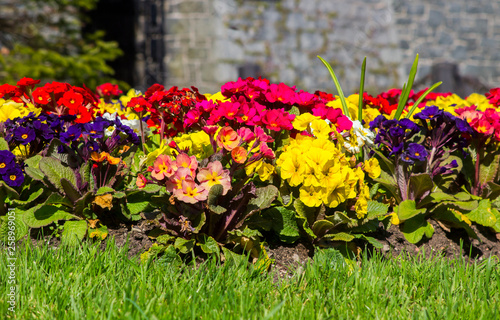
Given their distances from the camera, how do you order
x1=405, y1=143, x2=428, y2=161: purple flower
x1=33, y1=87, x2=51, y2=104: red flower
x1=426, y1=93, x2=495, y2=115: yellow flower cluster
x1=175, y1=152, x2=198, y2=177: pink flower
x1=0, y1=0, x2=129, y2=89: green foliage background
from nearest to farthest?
x1=175, y1=152, x2=198, y2=177: pink flower, x1=405, y1=143, x2=428, y2=161: purple flower, x1=33, y1=87, x2=51, y2=104: red flower, x1=426, y1=93, x2=495, y2=115: yellow flower cluster, x1=0, y1=0, x2=129, y2=89: green foliage background

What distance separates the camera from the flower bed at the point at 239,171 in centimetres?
231

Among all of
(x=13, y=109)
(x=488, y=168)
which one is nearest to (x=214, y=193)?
(x=13, y=109)

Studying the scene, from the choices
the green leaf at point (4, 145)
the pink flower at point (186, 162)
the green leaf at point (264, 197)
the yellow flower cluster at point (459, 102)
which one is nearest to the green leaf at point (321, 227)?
the green leaf at point (264, 197)

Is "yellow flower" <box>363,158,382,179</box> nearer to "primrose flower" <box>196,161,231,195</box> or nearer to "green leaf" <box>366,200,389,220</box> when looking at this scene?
"green leaf" <box>366,200,389,220</box>

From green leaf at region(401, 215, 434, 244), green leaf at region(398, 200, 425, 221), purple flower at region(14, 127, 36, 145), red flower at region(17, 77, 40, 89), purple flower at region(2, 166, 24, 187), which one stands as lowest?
green leaf at region(401, 215, 434, 244)

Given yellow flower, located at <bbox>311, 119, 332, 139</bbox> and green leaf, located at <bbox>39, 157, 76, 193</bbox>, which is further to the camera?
yellow flower, located at <bbox>311, 119, 332, 139</bbox>

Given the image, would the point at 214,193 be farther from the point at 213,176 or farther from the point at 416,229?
the point at 416,229

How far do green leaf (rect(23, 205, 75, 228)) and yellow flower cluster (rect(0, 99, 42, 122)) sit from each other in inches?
26.2

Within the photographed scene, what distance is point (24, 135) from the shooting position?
2520 mm

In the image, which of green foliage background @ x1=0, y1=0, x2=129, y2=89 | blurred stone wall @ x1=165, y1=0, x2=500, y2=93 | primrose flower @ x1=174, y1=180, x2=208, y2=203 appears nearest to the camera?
primrose flower @ x1=174, y1=180, x2=208, y2=203

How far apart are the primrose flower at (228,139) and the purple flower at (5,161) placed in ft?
3.17

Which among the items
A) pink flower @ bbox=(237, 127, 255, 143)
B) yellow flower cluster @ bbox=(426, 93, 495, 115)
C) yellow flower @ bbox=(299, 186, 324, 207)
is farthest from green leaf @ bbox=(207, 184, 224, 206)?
yellow flower cluster @ bbox=(426, 93, 495, 115)

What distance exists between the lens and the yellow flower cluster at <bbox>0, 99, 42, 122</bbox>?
2.82m

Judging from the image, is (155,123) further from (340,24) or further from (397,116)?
(340,24)
